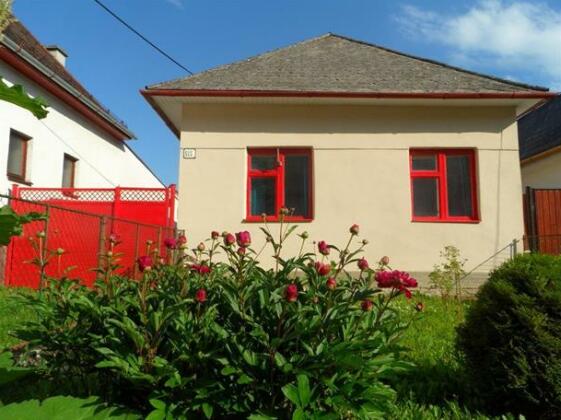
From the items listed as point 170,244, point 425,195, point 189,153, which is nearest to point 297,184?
point 189,153

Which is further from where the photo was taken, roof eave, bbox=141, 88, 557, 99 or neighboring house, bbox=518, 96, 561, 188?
neighboring house, bbox=518, 96, 561, 188

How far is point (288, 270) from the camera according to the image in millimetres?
2439

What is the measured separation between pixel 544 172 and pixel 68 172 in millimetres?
15884

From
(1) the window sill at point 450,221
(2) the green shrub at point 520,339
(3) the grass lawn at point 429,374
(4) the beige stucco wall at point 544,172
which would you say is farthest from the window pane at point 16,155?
(4) the beige stucco wall at point 544,172

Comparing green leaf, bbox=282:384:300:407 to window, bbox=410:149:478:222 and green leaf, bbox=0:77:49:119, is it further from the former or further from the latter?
window, bbox=410:149:478:222

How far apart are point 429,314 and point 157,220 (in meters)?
5.75

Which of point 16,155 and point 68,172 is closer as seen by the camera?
point 16,155

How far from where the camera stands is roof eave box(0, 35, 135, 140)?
10656 millimetres

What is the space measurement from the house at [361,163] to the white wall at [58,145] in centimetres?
398

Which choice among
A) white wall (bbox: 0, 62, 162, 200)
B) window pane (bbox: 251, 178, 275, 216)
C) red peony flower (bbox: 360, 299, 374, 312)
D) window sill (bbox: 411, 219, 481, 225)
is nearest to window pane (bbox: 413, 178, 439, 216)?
window sill (bbox: 411, 219, 481, 225)

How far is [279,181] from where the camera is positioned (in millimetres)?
8922

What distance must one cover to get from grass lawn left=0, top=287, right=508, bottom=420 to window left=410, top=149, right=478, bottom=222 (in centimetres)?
349

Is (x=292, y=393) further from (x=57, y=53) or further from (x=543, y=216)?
(x=57, y=53)

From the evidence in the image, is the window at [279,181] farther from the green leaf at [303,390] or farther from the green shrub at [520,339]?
the green leaf at [303,390]
